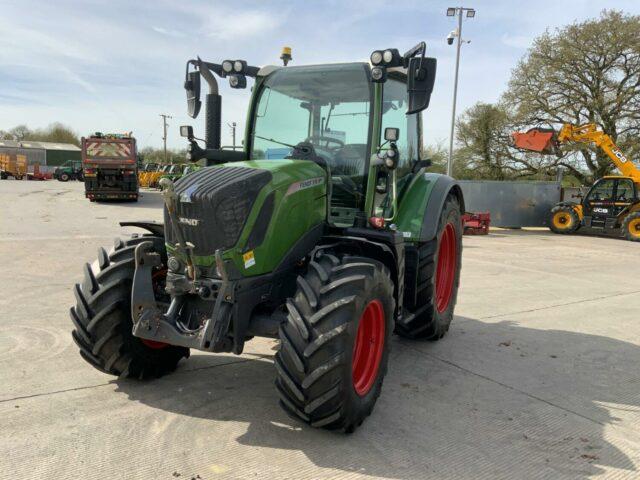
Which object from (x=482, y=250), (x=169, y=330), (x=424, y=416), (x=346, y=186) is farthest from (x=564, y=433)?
(x=482, y=250)

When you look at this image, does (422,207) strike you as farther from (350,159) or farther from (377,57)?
(377,57)

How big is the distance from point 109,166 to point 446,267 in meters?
18.7

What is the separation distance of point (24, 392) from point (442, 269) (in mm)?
3923

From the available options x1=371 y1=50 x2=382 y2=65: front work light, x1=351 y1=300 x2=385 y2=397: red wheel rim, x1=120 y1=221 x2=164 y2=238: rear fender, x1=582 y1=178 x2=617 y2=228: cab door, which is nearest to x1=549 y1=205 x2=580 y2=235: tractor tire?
x1=582 y1=178 x2=617 y2=228: cab door

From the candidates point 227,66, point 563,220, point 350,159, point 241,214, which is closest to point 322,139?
point 350,159

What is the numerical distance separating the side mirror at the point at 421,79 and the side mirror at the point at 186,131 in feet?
6.14

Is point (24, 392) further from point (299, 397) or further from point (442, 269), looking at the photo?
point (442, 269)

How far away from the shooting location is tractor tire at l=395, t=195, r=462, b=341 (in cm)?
442

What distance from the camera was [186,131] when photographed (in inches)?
168

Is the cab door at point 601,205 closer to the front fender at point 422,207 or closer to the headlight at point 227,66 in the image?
the front fender at point 422,207

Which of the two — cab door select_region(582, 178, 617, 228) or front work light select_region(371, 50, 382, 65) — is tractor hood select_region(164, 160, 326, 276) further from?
cab door select_region(582, 178, 617, 228)

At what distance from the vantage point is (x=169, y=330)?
3.06 meters

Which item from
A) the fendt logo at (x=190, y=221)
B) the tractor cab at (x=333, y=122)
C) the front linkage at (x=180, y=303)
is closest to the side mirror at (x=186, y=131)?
the tractor cab at (x=333, y=122)

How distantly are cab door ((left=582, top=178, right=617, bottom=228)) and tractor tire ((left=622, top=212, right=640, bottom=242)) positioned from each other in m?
0.58
